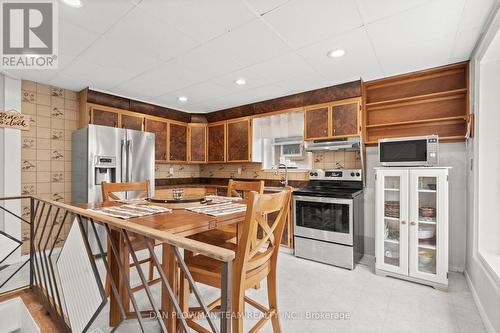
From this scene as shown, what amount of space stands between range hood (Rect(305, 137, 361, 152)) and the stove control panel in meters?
0.31

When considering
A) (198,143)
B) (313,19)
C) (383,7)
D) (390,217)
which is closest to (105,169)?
(198,143)

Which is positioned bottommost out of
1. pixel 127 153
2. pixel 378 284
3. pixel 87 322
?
pixel 378 284

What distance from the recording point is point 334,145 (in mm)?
3230

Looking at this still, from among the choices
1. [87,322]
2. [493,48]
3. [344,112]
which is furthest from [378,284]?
[87,322]

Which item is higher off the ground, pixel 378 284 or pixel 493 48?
pixel 493 48

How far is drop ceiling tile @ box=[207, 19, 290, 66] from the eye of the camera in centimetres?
203

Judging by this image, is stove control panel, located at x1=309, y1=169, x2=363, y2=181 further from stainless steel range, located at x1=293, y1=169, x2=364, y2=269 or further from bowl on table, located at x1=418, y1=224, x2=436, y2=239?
bowl on table, located at x1=418, y1=224, x2=436, y2=239

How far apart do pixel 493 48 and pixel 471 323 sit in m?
2.20

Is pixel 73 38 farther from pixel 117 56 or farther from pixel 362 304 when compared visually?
pixel 362 304

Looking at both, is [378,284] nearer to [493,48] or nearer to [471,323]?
[471,323]

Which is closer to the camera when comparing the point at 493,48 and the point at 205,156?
the point at 493,48

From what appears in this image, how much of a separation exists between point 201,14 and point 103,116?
2483 mm

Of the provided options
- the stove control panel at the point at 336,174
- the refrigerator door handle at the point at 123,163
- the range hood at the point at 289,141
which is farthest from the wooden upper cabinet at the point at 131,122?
the stove control panel at the point at 336,174

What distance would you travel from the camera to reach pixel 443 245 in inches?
93.4
